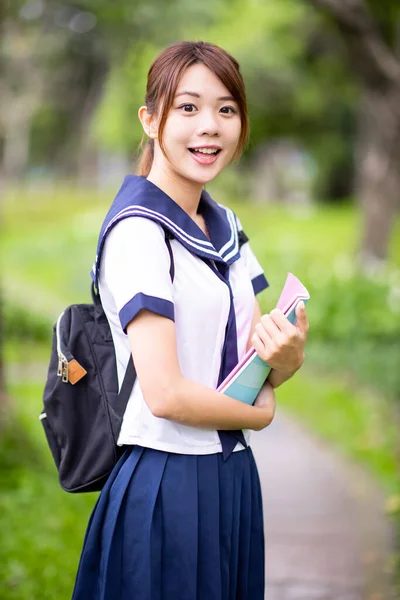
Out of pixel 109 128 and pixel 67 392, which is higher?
pixel 109 128

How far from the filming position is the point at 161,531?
2.12 meters

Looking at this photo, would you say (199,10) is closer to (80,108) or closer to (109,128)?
(109,128)

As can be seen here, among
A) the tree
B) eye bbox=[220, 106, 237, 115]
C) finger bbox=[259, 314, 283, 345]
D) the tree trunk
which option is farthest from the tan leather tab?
the tree trunk

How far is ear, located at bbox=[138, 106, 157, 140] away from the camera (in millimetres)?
2184

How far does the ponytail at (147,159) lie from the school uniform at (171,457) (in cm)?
15

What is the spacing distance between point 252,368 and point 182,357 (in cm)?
16

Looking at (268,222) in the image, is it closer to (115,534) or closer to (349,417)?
(349,417)

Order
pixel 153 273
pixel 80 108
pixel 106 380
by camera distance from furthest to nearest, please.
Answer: pixel 80 108 → pixel 106 380 → pixel 153 273

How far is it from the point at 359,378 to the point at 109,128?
1895cm

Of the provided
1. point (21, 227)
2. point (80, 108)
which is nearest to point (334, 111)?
point (21, 227)

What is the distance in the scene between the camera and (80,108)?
124ft

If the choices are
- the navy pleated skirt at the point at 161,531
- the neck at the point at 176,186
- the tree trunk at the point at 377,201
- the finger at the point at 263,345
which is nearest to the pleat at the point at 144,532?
the navy pleated skirt at the point at 161,531

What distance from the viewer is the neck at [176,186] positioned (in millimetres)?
2189

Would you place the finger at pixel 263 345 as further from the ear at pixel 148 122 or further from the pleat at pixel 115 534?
the ear at pixel 148 122
